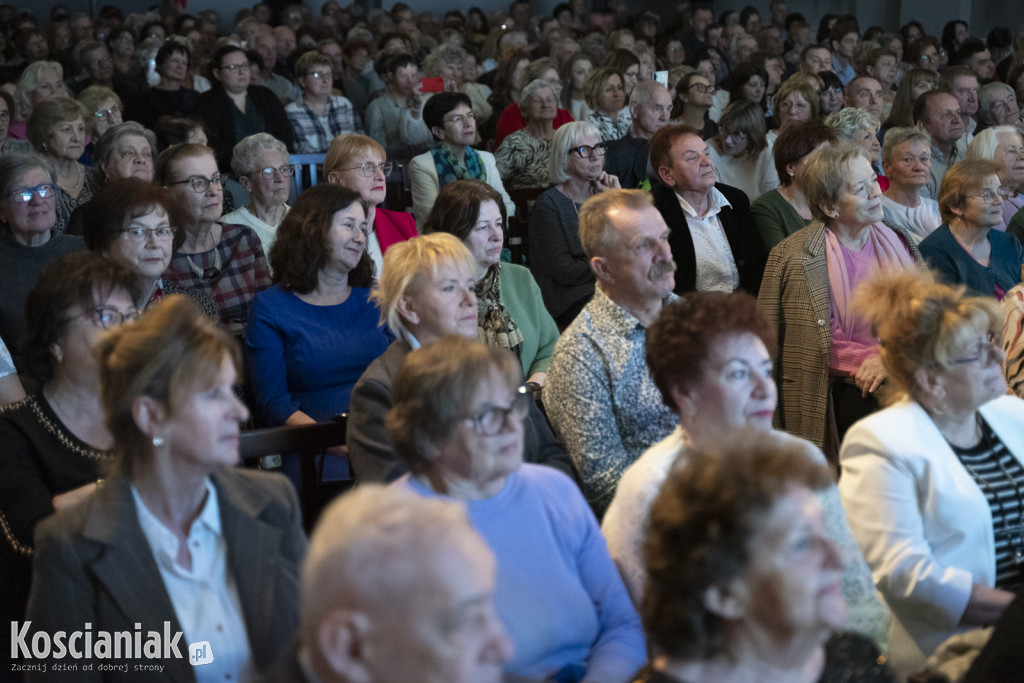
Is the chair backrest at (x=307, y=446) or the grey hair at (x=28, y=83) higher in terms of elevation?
the grey hair at (x=28, y=83)

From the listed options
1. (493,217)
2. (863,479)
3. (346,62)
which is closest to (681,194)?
(493,217)

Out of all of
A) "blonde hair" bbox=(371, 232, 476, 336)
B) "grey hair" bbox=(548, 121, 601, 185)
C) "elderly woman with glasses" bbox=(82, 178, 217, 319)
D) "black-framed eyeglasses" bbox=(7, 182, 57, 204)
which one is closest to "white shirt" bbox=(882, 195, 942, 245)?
"grey hair" bbox=(548, 121, 601, 185)

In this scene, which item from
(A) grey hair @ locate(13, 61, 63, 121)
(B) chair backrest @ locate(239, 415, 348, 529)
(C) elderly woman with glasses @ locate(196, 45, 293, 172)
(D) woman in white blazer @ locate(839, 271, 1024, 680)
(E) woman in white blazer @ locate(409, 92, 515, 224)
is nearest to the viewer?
(D) woman in white blazer @ locate(839, 271, 1024, 680)

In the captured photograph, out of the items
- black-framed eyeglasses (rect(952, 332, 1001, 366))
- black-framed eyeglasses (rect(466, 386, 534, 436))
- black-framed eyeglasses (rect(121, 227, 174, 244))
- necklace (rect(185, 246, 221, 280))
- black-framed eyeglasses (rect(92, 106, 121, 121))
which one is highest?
black-framed eyeglasses (rect(92, 106, 121, 121))

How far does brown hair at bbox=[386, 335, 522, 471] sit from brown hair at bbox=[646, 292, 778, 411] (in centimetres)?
36

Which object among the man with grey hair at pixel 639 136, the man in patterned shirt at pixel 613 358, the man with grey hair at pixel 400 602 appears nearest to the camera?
the man with grey hair at pixel 400 602

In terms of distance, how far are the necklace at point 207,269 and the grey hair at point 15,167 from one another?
0.52m

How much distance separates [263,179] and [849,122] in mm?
2864

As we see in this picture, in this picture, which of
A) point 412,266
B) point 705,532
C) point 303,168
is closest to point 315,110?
point 303,168

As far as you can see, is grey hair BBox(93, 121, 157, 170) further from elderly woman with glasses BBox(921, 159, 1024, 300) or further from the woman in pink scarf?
elderly woman with glasses BBox(921, 159, 1024, 300)

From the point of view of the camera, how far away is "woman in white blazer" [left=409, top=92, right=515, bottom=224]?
5281mm

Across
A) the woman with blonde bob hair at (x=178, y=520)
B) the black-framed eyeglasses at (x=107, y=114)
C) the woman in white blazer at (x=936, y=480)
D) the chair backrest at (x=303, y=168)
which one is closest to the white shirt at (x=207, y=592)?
the woman with blonde bob hair at (x=178, y=520)

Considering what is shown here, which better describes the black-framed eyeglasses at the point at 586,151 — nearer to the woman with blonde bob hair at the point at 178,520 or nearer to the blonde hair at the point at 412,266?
the blonde hair at the point at 412,266

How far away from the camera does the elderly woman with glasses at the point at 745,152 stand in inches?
227
